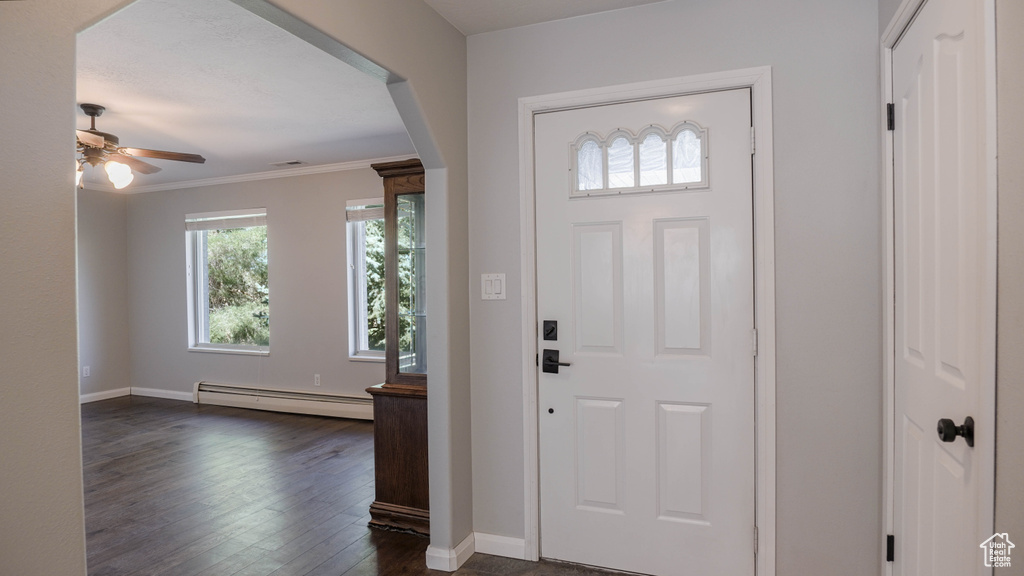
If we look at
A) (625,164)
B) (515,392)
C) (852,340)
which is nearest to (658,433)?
(515,392)

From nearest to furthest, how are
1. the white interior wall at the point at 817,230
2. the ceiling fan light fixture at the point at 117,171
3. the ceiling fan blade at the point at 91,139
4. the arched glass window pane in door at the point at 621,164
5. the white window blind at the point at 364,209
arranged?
the white interior wall at the point at 817,230 < the arched glass window pane in door at the point at 621,164 < the ceiling fan blade at the point at 91,139 < the ceiling fan light fixture at the point at 117,171 < the white window blind at the point at 364,209

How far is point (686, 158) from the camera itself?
2.39m

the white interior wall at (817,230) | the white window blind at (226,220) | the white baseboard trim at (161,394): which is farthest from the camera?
the white baseboard trim at (161,394)

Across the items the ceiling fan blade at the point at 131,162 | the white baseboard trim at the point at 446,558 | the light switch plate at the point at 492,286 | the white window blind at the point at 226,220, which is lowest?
the white baseboard trim at the point at 446,558

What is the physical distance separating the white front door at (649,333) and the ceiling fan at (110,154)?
2.61 m

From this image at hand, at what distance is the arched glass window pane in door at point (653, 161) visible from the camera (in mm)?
2426

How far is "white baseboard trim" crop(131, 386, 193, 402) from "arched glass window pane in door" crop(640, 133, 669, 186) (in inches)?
247

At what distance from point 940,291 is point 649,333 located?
1.10m

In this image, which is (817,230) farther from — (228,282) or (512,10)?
(228,282)

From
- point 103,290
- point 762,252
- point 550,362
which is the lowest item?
point 550,362

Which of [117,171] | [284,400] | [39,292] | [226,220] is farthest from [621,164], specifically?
[226,220]

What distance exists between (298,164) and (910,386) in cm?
543

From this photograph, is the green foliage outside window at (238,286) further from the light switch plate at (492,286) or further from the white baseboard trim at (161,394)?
the light switch plate at (492,286)
